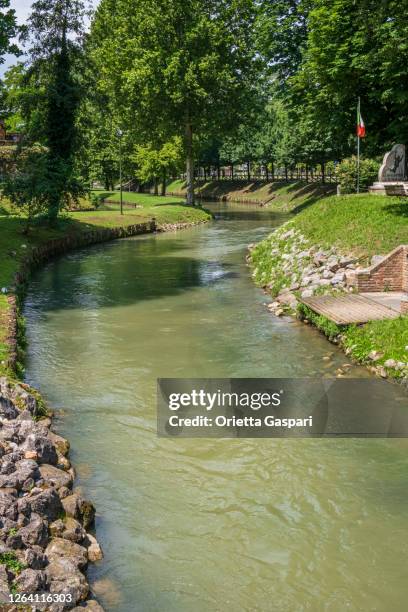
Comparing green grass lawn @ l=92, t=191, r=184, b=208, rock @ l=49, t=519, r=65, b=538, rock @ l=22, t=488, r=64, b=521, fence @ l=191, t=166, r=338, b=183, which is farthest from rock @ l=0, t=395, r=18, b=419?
fence @ l=191, t=166, r=338, b=183

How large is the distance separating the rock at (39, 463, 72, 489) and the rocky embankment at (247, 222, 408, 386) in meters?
8.10

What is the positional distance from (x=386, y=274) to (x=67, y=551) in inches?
603

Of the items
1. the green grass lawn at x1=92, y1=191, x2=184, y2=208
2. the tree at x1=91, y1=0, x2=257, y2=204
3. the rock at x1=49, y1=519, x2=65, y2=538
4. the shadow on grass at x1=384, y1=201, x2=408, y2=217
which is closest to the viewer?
the rock at x1=49, y1=519, x2=65, y2=538

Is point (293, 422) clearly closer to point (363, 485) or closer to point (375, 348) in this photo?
point (363, 485)

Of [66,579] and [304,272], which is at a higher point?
[304,272]

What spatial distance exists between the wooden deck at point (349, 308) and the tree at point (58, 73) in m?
22.6

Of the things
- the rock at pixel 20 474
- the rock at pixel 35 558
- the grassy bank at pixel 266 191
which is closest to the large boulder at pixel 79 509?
the rock at pixel 20 474

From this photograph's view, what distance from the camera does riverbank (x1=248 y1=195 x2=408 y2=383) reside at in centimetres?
1592

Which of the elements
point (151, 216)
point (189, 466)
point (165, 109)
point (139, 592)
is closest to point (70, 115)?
point (151, 216)

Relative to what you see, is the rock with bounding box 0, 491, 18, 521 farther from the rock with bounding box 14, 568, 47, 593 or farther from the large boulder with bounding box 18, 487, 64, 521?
the rock with bounding box 14, 568, 47, 593

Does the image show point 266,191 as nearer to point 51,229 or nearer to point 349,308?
point 51,229

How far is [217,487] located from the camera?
35.0 feet

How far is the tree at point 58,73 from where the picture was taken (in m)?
38.7

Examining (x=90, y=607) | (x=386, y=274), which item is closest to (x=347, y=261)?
(x=386, y=274)
